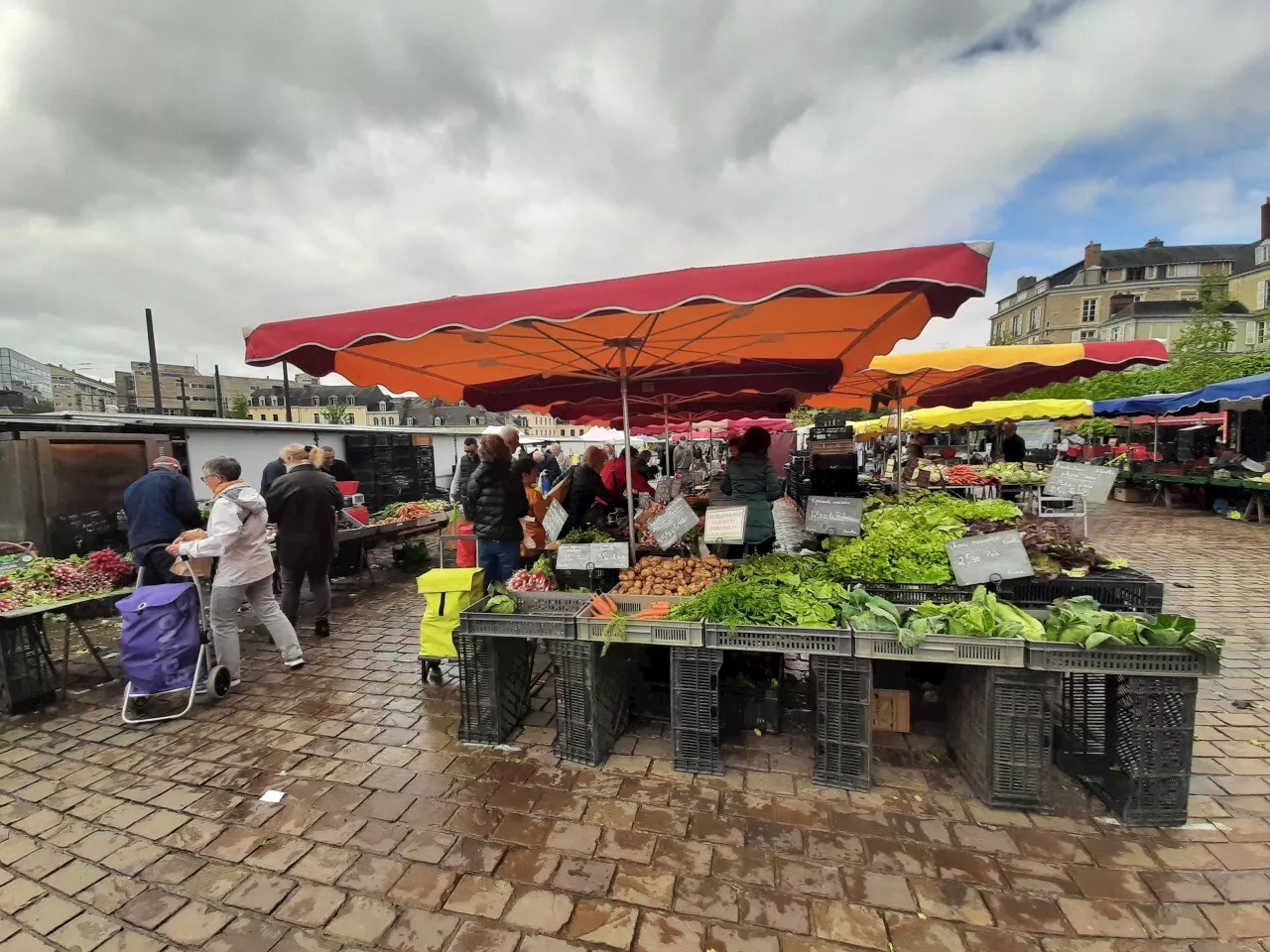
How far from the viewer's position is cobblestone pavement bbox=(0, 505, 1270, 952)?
2172 millimetres

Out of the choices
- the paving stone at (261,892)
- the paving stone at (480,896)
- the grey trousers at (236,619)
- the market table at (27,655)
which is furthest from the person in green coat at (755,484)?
the market table at (27,655)

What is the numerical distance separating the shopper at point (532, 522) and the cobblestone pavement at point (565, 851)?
1715mm

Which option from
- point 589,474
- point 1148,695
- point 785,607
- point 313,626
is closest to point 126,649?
point 313,626

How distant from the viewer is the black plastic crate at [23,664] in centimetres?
402

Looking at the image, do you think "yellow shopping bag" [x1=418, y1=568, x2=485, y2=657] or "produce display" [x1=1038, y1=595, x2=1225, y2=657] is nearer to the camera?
"produce display" [x1=1038, y1=595, x2=1225, y2=657]

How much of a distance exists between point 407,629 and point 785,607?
4.35m

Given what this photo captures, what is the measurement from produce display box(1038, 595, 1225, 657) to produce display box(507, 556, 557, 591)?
10.1 feet

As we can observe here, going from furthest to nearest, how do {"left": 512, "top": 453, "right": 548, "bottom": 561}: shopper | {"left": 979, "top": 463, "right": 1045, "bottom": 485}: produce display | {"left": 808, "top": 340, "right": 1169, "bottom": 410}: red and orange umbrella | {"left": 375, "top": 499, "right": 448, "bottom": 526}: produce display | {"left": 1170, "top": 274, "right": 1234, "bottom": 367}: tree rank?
{"left": 1170, "top": 274, "right": 1234, "bottom": 367}: tree < {"left": 979, "top": 463, "right": 1045, "bottom": 485}: produce display < {"left": 375, "top": 499, "right": 448, "bottom": 526}: produce display < {"left": 512, "top": 453, "right": 548, "bottom": 561}: shopper < {"left": 808, "top": 340, "right": 1169, "bottom": 410}: red and orange umbrella

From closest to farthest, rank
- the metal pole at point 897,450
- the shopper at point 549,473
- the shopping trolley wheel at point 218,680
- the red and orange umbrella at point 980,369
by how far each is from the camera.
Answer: the shopping trolley wheel at point 218,680 → the red and orange umbrella at point 980,369 → the metal pole at point 897,450 → the shopper at point 549,473

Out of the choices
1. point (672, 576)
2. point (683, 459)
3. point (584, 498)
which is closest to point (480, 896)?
point (672, 576)

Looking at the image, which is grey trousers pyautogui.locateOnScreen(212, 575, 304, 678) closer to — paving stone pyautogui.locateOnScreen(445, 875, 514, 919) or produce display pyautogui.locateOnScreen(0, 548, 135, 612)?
produce display pyautogui.locateOnScreen(0, 548, 135, 612)

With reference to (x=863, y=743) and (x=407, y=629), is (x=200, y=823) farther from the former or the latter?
(x=863, y=743)

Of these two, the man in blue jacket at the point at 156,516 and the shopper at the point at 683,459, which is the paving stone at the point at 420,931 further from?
the shopper at the point at 683,459

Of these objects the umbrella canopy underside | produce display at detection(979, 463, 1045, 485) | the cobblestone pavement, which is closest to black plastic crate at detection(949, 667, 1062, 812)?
the cobblestone pavement
